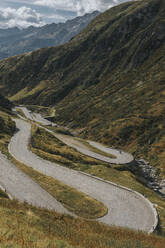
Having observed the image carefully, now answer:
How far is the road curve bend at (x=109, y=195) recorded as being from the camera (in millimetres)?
30219

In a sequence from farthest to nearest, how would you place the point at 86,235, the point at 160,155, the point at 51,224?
the point at 160,155, the point at 51,224, the point at 86,235

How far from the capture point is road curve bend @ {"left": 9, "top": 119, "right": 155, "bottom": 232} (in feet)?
99.1

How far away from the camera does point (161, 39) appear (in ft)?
649

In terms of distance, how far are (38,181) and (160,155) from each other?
6338 centimetres

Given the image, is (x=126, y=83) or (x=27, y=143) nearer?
(x=27, y=143)

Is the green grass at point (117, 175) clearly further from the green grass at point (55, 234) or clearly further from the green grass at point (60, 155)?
the green grass at point (55, 234)

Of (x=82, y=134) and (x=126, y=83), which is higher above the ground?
(x=126, y=83)

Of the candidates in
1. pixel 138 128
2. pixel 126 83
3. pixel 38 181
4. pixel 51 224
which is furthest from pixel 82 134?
pixel 51 224

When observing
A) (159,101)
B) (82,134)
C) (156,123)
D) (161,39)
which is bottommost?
(82,134)

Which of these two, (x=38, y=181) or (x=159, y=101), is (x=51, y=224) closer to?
(x=38, y=181)

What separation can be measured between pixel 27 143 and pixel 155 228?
47.4 metres

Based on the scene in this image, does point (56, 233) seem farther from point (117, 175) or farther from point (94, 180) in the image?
point (117, 175)

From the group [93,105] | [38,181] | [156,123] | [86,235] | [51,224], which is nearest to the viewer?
[86,235]

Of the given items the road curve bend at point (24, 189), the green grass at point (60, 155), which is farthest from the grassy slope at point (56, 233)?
the green grass at point (60, 155)
